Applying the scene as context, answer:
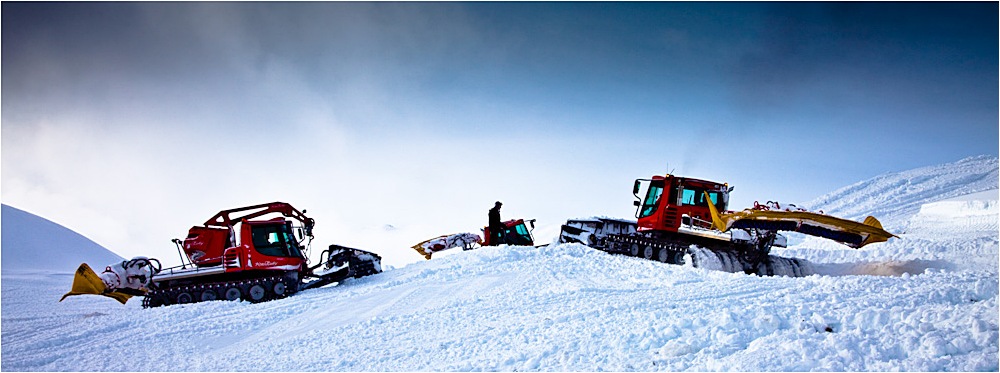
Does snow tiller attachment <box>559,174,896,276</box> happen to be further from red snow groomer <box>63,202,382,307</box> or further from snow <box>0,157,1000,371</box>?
red snow groomer <box>63,202,382,307</box>

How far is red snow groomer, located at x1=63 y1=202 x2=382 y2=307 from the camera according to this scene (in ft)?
38.4

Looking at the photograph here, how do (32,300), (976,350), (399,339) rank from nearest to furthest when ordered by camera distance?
(976,350)
(399,339)
(32,300)

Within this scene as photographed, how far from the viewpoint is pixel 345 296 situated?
10.2 meters

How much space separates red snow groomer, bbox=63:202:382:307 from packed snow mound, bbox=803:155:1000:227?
22637 millimetres

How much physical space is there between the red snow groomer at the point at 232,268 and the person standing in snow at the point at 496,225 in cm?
461

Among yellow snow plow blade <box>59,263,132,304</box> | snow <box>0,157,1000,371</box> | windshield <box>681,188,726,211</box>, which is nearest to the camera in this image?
snow <box>0,157,1000,371</box>

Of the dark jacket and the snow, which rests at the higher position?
the dark jacket

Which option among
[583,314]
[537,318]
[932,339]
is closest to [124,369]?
[537,318]

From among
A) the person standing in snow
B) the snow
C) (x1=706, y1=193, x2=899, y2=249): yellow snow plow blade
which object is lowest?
the snow

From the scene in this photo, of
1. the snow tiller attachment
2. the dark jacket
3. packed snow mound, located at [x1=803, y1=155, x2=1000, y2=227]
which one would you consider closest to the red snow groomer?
the dark jacket

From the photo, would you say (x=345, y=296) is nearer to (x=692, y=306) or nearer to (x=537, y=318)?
(x=537, y=318)

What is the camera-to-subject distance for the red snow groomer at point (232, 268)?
1172cm

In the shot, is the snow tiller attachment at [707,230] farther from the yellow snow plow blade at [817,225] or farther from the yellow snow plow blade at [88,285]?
the yellow snow plow blade at [88,285]

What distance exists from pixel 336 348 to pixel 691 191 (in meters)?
10.4
